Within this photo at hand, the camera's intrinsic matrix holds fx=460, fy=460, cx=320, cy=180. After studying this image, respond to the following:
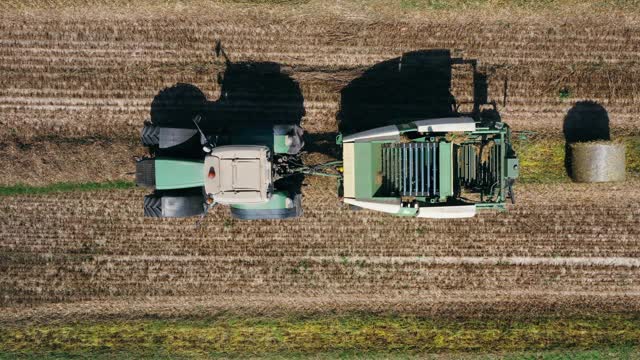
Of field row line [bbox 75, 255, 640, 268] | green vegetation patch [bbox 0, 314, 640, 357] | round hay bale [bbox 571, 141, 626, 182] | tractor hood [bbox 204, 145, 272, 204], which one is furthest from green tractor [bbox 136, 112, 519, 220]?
green vegetation patch [bbox 0, 314, 640, 357]

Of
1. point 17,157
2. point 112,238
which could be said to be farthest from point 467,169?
point 17,157

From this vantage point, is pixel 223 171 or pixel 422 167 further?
pixel 422 167

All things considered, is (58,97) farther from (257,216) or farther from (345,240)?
(345,240)

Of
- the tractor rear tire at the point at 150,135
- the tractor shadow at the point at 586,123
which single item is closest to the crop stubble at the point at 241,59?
the tractor shadow at the point at 586,123

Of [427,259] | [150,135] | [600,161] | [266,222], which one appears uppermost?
[150,135]

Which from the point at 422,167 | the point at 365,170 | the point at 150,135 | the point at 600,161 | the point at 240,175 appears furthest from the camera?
the point at 600,161

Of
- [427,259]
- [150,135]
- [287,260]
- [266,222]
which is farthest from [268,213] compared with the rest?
[427,259]

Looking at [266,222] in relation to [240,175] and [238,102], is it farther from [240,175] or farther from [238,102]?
[238,102]

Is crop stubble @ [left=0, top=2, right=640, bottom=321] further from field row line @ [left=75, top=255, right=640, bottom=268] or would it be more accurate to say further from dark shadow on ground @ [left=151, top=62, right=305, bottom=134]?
dark shadow on ground @ [left=151, top=62, right=305, bottom=134]
